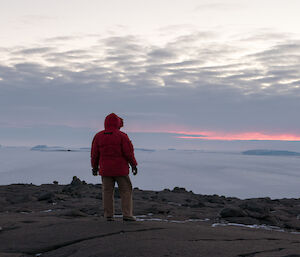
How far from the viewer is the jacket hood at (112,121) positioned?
7.09 meters

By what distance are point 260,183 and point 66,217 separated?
9490 centimetres

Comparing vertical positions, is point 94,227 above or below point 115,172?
below

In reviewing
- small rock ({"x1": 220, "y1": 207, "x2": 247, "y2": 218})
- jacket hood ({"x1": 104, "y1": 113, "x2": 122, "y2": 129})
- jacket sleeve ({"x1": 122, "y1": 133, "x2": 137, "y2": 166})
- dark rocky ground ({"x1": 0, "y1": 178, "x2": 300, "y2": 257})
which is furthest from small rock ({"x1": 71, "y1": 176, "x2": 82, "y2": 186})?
jacket sleeve ({"x1": 122, "y1": 133, "x2": 137, "y2": 166})

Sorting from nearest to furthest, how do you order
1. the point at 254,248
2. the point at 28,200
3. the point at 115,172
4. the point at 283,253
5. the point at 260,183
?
the point at 283,253 < the point at 254,248 < the point at 115,172 < the point at 28,200 < the point at 260,183

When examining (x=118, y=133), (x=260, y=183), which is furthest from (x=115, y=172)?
(x=260, y=183)

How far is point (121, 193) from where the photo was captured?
709 cm

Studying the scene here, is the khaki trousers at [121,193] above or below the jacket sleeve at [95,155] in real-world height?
below

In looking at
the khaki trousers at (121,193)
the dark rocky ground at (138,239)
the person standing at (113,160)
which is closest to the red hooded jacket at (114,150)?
the person standing at (113,160)

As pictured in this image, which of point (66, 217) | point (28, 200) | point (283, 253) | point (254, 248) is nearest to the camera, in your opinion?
point (283, 253)

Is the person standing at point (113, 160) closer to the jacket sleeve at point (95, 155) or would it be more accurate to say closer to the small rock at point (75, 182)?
the jacket sleeve at point (95, 155)

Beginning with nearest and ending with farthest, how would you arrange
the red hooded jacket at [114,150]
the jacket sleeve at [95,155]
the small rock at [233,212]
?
the red hooded jacket at [114,150] < the jacket sleeve at [95,155] < the small rock at [233,212]

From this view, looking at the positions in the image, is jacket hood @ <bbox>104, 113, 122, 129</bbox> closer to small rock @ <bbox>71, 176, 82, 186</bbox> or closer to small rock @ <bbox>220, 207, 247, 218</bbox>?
small rock @ <bbox>220, 207, 247, 218</bbox>

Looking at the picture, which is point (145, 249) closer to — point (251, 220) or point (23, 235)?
point (23, 235)

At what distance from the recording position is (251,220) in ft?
28.4
